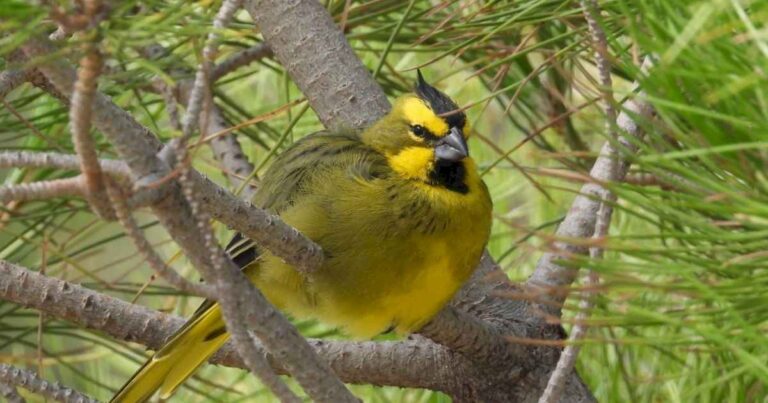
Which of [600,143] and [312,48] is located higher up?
[312,48]

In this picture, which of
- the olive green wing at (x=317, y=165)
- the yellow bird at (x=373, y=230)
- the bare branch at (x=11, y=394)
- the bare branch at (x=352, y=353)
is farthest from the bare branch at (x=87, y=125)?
the olive green wing at (x=317, y=165)

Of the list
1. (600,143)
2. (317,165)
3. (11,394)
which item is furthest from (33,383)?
(600,143)

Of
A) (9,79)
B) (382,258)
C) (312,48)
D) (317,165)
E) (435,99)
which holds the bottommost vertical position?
(382,258)

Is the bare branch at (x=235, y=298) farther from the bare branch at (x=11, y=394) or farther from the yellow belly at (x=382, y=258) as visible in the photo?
the yellow belly at (x=382, y=258)

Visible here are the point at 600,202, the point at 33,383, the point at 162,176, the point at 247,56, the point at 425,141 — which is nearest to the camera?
the point at 162,176

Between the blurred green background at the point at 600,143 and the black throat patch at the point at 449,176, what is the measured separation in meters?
0.11

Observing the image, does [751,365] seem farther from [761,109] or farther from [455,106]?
[455,106]

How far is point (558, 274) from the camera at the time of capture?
2.34 metres

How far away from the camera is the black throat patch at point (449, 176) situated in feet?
8.35

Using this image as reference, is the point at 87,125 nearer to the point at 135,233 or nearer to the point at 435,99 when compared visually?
the point at 135,233

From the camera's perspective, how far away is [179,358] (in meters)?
2.49

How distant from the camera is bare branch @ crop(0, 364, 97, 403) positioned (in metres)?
1.72

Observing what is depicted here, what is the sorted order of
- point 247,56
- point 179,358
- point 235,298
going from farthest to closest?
point 247,56 → point 179,358 → point 235,298

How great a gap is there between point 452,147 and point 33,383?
1116 mm
